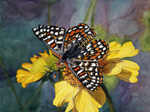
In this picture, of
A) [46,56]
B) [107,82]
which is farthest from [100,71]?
[46,56]

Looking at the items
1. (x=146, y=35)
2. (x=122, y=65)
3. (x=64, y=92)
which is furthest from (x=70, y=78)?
(x=146, y=35)

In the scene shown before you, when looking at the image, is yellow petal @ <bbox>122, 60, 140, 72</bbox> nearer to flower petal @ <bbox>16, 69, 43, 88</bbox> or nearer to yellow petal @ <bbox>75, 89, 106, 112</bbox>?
yellow petal @ <bbox>75, 89, 106, 112</bbox>

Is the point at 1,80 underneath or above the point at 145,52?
above

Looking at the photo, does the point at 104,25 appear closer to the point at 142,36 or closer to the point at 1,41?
the point at 142,36

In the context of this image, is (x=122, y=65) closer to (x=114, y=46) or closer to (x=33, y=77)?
(x=114, y=46)

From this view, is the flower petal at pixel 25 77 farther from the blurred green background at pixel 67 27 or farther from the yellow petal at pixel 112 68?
the yellow petal at pixel 112 68
